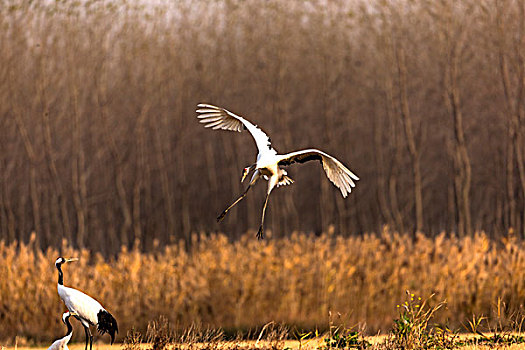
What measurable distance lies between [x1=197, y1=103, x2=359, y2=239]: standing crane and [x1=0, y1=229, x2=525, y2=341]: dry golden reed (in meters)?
3.88

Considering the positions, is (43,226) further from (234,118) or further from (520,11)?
(234,118)

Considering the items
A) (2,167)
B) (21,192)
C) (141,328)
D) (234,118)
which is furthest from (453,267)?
(21,192)

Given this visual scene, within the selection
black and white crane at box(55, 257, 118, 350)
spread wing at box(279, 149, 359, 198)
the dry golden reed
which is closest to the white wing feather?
black and white crane at box(55, 257, 118, 350)

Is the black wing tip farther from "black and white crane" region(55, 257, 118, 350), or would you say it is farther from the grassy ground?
the grassy ground

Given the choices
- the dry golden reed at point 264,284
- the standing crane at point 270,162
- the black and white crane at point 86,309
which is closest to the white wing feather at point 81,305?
the black and white crane at point 86,309

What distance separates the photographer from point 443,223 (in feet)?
71.6

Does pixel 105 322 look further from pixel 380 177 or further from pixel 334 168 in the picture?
pixel 380 177

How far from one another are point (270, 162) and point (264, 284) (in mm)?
4837

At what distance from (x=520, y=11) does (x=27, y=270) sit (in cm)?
1118

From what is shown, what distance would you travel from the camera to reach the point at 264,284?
10.7 meters

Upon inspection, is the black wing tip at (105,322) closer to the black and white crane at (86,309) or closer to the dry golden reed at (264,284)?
the black and white crane at (86,309)

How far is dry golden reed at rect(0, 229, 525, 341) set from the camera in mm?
10484

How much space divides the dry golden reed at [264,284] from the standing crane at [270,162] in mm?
3884

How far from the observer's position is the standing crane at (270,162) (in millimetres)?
6102
